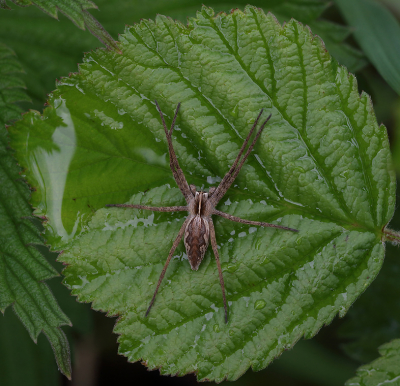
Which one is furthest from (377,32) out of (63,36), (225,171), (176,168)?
(63,36)

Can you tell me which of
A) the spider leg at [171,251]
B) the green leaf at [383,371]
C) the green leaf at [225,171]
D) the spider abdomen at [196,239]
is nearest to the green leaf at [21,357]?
the green leaf at [225,171]

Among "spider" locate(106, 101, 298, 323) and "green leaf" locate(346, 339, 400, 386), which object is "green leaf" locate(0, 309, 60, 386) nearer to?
"spider" locate(106, 101, 298, 323)

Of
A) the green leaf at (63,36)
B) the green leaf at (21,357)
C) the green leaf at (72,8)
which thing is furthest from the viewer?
the green leaf at (21,357)

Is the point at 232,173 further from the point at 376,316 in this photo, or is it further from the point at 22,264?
the point at 376,316

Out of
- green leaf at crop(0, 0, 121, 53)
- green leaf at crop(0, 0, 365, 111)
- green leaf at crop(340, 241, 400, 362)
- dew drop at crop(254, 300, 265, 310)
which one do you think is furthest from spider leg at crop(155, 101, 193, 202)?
green leaf at crop(340, 241, 400, 362)

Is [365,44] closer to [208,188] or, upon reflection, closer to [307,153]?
[307,153]

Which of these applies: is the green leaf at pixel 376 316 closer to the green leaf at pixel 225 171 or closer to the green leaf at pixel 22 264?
the green leaf at pixel 225 171
